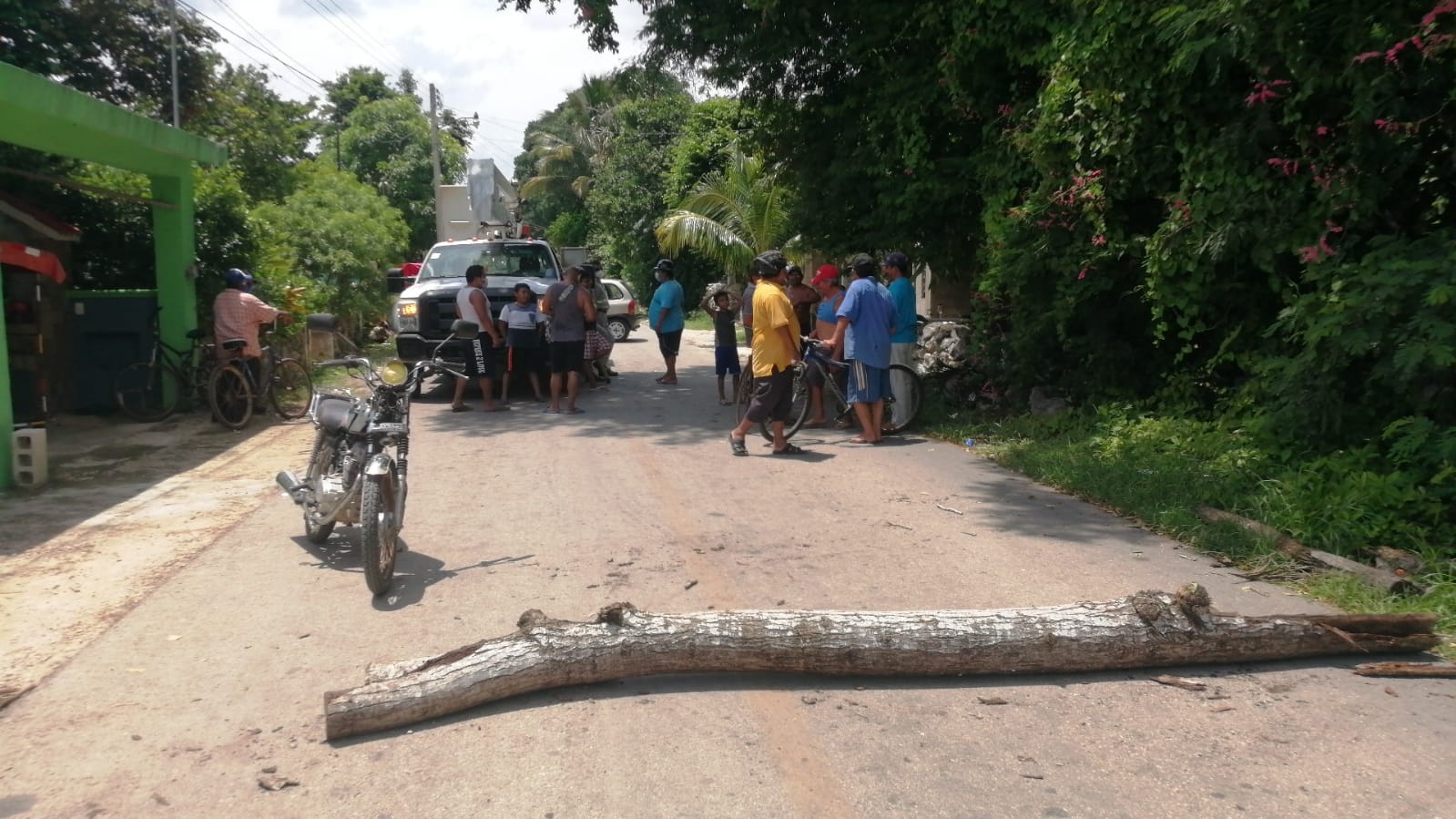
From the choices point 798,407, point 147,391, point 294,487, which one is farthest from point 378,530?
point 147,391

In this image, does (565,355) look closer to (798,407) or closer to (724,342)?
(724,342)

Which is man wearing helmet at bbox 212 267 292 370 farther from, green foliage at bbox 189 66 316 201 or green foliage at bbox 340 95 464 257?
green foliage at bbox 340 95 464 257

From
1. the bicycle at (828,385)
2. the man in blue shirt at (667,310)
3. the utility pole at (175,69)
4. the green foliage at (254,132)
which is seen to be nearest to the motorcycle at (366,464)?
the bicycle at (828,385)

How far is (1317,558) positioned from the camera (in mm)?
6453

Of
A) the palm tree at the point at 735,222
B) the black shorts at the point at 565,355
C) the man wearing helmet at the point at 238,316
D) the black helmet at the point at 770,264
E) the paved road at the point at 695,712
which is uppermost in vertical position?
the palm tree at the point at 735,222

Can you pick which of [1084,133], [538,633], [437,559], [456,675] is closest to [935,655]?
[538,633]

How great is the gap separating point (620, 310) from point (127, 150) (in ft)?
54.9

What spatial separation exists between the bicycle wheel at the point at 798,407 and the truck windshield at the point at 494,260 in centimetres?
551

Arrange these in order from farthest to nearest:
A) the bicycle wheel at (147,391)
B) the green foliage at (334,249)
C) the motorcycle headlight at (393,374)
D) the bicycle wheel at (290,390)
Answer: the green foliage at (334,249), the bicycle wheel at (290,390), the bicycle wheel at (147,391), the motorcycle headlight at (393,374)

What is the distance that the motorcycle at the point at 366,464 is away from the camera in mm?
6027

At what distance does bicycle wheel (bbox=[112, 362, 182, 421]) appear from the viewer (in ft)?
41.5

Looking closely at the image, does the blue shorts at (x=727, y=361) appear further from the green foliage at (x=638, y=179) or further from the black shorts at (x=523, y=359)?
the green foliage at (x=638, y=179)

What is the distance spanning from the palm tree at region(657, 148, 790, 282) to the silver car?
77.7 inches

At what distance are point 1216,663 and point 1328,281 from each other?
12.5 ft
